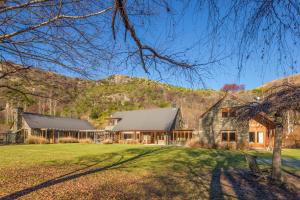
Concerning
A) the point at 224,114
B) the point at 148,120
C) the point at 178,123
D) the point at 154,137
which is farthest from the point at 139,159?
the point at 178,123

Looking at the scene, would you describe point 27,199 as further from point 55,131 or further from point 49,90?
point 55,131

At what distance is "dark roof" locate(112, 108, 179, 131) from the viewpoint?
1658 inches

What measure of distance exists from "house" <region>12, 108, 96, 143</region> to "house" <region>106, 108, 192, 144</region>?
6213 millimetres

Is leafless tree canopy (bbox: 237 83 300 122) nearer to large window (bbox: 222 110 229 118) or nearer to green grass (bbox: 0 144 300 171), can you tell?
green grass (bbox: 0 144 300 171)

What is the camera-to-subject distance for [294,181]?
10.3 m

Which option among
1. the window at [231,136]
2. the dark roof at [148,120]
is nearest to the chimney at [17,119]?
the dark roof at [148,120]

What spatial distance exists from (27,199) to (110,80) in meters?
3.93

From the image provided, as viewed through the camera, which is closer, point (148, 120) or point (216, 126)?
point (216, 126)

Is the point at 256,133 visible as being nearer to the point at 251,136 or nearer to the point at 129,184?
the point at 251,136

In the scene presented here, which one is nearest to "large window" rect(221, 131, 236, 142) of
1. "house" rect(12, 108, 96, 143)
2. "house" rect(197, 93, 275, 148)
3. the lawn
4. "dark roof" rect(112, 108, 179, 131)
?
"house" rect(197, 93, 275, 148)

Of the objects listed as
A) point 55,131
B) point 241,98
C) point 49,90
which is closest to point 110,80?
point 49,90

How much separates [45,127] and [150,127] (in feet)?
53.1

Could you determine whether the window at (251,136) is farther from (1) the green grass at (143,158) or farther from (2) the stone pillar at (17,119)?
(2) the stone pillar at (17,119)

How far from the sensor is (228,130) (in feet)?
97.4
